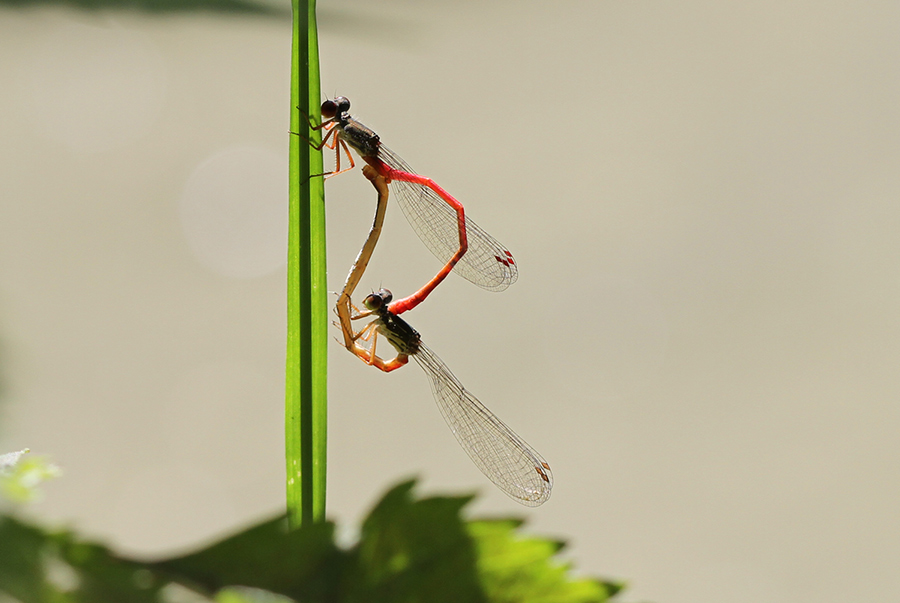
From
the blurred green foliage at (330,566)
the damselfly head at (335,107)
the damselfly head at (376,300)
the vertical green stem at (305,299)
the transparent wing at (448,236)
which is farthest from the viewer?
the transparent wing at (448,236)

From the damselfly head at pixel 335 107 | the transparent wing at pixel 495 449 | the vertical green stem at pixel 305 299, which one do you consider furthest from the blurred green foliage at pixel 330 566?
the transparent wing at pixel 495 449

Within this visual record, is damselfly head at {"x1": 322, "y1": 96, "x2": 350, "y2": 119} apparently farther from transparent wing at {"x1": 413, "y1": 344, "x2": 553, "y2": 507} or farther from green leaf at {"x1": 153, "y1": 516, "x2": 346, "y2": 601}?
green leaf at {"x1": 153, "y1": 516, "x2": 346, "y2": 601}

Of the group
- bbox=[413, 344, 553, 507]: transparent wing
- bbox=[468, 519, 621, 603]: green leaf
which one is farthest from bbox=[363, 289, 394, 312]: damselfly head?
bbox=[468, 519, 621, 603]: green leaf

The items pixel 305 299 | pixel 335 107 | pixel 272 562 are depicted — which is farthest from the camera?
pixel 335 107

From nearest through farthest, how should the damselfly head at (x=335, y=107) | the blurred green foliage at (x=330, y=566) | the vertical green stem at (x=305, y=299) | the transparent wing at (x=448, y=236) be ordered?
the blurred green foliage at (x=330, y=566)
the vertical green stem at (x=305, y=299)
the damselfly head at (x=335, y=107)
the transparent wing at (x=448, y=236)

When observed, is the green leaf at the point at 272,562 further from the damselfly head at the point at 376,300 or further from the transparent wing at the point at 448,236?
the transparent wing at the point at 448,236

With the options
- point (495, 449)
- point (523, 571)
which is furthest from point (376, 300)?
point (523, 571)

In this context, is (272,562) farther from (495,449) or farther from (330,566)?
(495,449)
